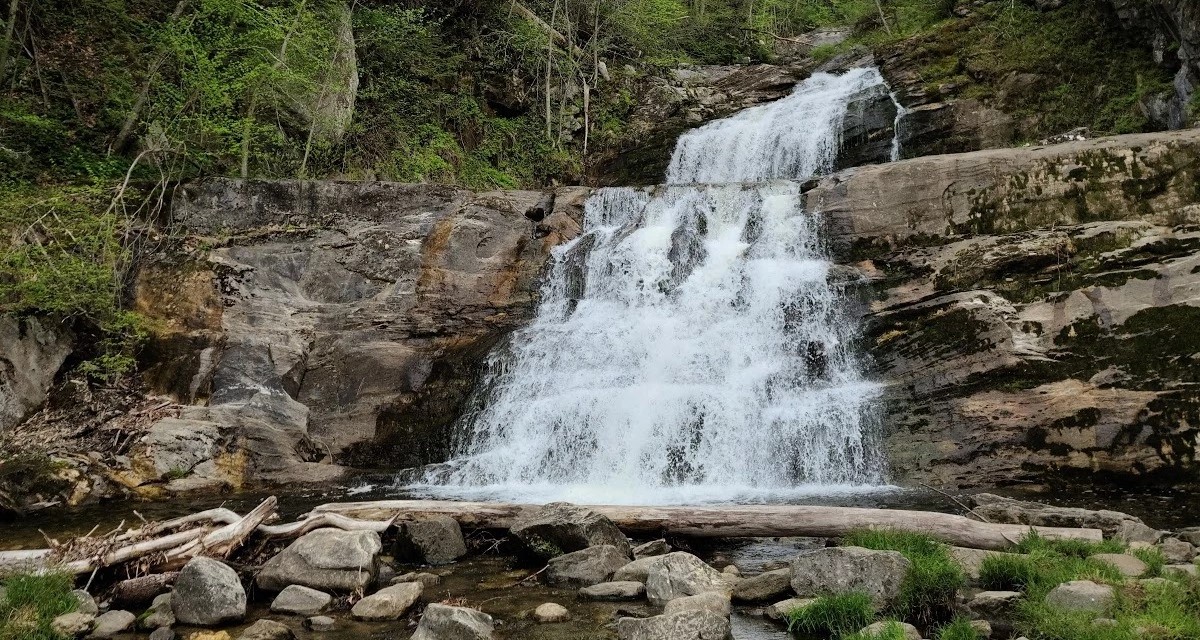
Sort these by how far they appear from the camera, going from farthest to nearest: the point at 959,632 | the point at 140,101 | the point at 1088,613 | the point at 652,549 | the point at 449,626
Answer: the point at 140,101, the point at 652,549, the point at 449,626, the point at 959,632, the point at 1088,613

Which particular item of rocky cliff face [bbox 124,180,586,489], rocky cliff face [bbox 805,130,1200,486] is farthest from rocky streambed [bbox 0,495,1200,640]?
rocky cliff face [bbox 124,180,586,489]

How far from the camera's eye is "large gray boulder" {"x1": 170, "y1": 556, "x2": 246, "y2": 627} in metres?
5.20

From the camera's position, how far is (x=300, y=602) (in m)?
5.52

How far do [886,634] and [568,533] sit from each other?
3.20 metres

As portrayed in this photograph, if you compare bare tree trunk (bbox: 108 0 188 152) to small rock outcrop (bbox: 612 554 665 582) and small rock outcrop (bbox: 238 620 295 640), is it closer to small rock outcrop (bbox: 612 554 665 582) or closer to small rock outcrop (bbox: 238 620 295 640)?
small rock outcrop (bbox: 238 620 295 640)

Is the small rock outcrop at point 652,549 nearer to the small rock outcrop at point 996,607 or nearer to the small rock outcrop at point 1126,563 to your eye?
the small rock outcrop at point 996,607

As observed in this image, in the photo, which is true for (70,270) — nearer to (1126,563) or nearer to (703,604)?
(703,604)

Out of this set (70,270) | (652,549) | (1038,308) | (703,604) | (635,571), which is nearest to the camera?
(703,604)

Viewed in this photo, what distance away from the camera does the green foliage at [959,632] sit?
396 centimetres

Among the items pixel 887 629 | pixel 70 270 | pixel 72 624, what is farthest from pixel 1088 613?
pixel 70 270

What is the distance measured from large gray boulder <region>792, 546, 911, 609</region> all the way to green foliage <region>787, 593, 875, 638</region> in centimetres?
13

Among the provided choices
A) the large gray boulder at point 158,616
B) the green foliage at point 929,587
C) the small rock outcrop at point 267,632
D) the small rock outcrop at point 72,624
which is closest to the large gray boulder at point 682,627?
the green foliage at point 929,587

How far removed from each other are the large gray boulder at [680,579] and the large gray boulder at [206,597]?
3.04 m

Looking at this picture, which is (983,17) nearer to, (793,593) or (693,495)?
(693,495)
